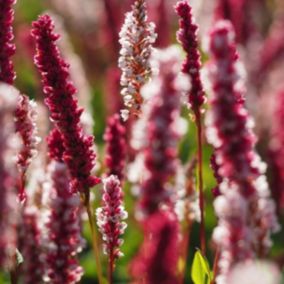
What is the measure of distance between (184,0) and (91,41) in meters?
2.80

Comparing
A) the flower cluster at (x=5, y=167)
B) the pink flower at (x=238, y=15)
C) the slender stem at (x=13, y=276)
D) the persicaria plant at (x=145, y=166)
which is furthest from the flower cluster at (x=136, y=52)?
the pink flower at (x=238, y=15)

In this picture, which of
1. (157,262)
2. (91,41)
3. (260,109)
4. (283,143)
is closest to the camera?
(157,262)

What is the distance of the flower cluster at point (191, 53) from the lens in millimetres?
908

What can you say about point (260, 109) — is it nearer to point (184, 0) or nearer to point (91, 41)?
point (91, 41)

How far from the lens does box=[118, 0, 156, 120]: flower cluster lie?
98 centimetres

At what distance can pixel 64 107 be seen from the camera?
922 mm

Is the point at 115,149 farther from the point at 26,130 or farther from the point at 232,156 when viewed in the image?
the point at 232,156

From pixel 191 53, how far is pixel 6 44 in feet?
0.72

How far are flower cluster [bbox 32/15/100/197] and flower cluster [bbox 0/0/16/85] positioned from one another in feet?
0.11

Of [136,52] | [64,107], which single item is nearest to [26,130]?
[64,107]

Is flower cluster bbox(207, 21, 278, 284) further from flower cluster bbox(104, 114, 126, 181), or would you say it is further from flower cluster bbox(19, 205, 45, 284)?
flower cluster bbox(104, 114, 126, 181)

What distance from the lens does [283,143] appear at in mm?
1595

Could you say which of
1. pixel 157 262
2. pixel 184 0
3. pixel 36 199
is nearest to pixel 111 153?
pixel 36 199

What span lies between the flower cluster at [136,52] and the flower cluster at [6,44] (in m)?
0.14
